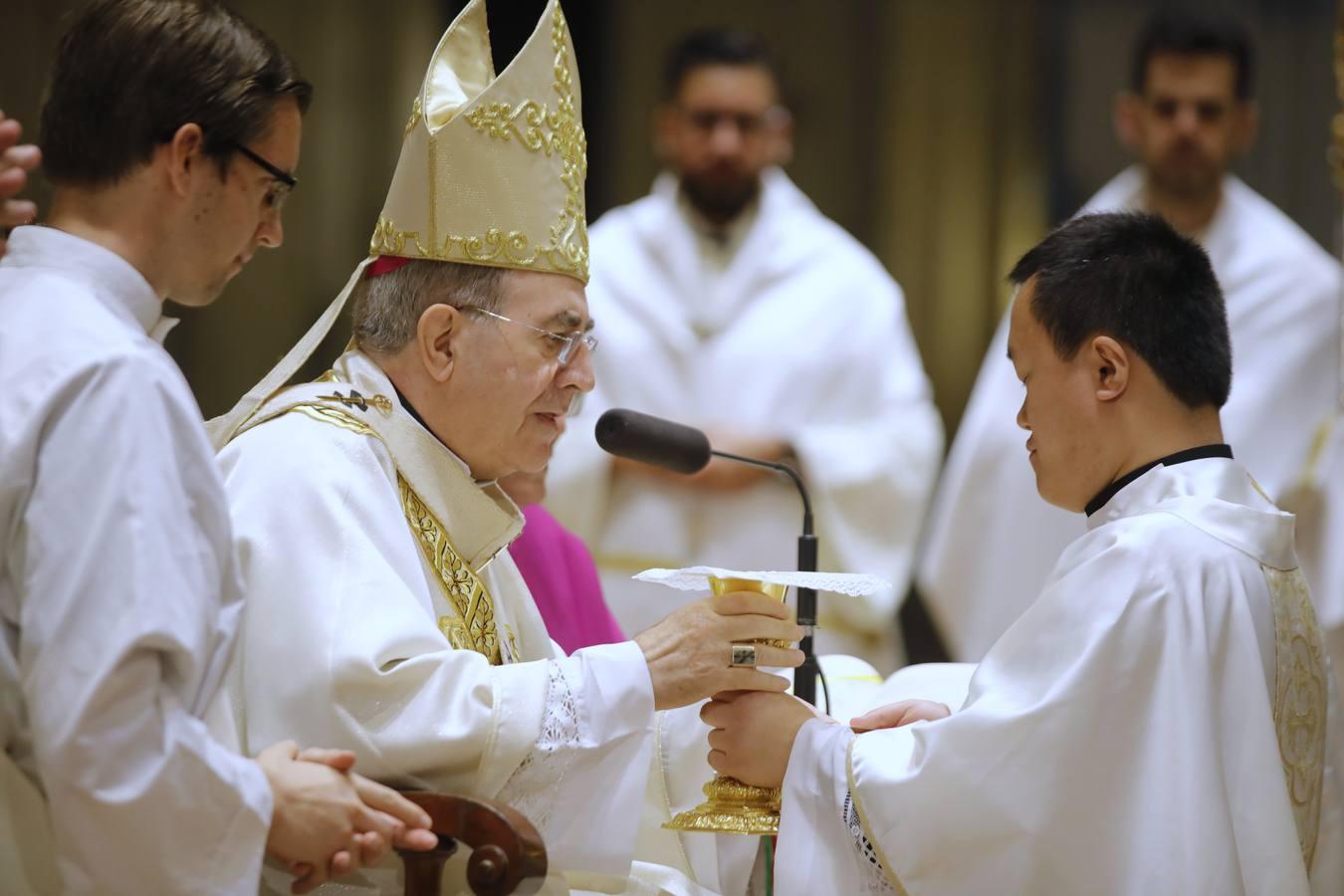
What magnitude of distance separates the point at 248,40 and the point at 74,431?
0.70 metres

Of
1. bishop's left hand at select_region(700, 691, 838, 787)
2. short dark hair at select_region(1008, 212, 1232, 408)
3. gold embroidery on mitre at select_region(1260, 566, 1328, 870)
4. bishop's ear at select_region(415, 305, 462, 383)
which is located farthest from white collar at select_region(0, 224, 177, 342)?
gold embroidery on mitre at select_region(1260, 566, 1328, 870)

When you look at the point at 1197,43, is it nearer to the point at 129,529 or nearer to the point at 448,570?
the point at 448,570

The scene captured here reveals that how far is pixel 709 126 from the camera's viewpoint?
6.37 m

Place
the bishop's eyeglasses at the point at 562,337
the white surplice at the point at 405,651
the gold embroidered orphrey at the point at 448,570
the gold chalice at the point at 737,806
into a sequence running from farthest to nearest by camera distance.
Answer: the bishop's eyeglasses at the point at 562,337 → the gold embroidered orphrey at the point at 448,570 → the gold chalice at the point at 737,806 → the white surplice at the point at 405,651

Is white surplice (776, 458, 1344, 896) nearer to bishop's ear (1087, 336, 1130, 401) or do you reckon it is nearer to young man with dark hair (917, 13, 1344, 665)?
bishop's ear (1087, 336, 1130, 401)

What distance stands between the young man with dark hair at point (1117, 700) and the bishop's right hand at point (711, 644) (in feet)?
0.38

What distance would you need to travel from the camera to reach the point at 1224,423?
539cm

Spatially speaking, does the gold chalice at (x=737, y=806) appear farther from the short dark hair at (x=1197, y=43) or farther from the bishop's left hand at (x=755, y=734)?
the short dark hair at (x=1197, y=43)

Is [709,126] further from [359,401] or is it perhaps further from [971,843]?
[971,843]

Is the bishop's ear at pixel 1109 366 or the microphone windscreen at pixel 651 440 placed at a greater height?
the bishop's ear at pixel 1109 366

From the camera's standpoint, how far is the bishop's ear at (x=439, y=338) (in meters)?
3.03

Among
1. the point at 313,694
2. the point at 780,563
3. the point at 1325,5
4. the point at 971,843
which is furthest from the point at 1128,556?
the point at 1325,5

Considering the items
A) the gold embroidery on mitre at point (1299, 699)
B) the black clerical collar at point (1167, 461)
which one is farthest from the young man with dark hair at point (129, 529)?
the gold embroidery on mitre at point (1299, 699)

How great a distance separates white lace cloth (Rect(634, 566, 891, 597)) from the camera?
2.65 metres
